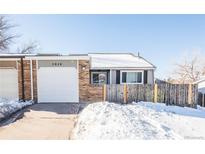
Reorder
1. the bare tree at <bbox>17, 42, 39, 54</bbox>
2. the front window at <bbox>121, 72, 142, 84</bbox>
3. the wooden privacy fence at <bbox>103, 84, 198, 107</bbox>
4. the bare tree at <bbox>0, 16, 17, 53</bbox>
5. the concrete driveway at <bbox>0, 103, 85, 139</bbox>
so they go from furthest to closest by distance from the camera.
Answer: the bare tree at <bbox>17, 42, 39, 54</bbox>
the bare tree at <bbox>0, 16, 17, 53</bbox>
the front window at <bbox>121, 72, 142, 84</bbox>
the wooden privacy fence at <bbox>103, 84, 198, 107</bbox>
the concrete driveway at <bbox>0, 103, 85, 139</bbox>

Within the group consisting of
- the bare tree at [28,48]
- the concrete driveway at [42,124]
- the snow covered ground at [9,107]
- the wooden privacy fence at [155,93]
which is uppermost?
the bare tree at [28,48]

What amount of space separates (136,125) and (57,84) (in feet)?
17.8

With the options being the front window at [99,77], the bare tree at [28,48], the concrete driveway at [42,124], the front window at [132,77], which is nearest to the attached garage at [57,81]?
the concrete driveway at [42,124]

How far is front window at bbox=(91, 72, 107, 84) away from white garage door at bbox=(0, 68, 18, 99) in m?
4.79

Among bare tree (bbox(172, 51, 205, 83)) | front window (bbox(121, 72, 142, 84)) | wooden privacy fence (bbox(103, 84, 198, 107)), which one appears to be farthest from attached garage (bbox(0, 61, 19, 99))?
bare tree (bbox(172, 51, 205, 83))

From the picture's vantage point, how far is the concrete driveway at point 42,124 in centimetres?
554

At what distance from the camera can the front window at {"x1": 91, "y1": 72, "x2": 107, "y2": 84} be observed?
1369 cm

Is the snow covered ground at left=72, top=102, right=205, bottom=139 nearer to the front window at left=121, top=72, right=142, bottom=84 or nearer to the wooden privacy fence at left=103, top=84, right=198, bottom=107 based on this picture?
the wooden privacy fence at left=103, top=84, right=198, bottom=107

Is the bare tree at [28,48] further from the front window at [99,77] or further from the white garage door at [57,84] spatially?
the white garage door at [57,84]

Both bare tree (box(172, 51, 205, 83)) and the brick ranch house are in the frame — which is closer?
the brick ranch house

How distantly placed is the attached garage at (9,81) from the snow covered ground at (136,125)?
493cm
